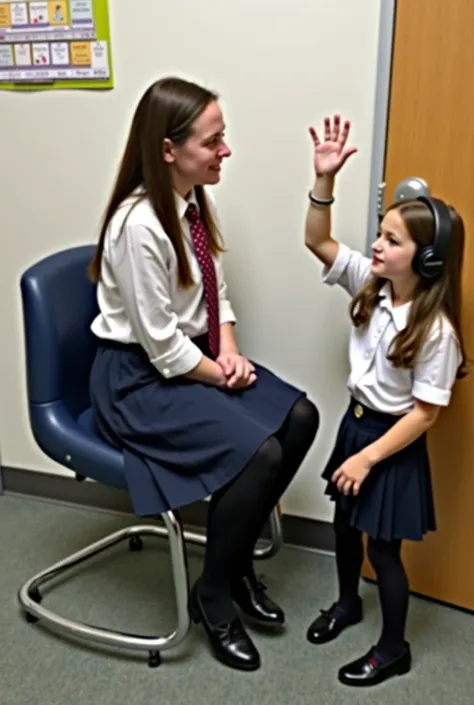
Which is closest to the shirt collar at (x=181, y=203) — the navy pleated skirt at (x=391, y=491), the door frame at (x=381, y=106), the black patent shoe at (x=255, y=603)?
the door frame at (x=381, y=106)

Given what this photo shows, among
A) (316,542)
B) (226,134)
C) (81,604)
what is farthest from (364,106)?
(81,604)

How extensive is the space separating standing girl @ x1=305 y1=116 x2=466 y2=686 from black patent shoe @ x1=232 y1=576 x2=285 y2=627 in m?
0.10

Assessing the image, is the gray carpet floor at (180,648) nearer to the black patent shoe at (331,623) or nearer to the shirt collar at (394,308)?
the black patent shoe at (331,623)

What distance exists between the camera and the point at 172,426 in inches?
59.3

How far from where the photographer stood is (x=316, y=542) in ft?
6.66

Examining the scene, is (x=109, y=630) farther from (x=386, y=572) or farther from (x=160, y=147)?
(x=160, y=147)

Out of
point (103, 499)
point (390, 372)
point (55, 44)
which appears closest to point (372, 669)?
point (390, 372)

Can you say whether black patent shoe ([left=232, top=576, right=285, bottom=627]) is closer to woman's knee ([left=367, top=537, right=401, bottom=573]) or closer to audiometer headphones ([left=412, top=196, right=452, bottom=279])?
woman's knee ([left=367, top=537, right=401, bottom=573])

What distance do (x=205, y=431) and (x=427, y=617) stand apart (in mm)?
774

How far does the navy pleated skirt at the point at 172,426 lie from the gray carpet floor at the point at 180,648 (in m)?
0.41

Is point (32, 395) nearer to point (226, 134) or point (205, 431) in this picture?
point (205, 431)

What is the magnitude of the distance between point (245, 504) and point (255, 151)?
2.74 ft

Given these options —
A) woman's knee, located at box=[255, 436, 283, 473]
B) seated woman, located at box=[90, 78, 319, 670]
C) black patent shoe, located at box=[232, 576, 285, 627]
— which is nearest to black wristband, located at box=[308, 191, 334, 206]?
seated woman, located at box=[90, 78, 319, 670]

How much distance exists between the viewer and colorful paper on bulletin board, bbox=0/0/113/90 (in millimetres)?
1805
